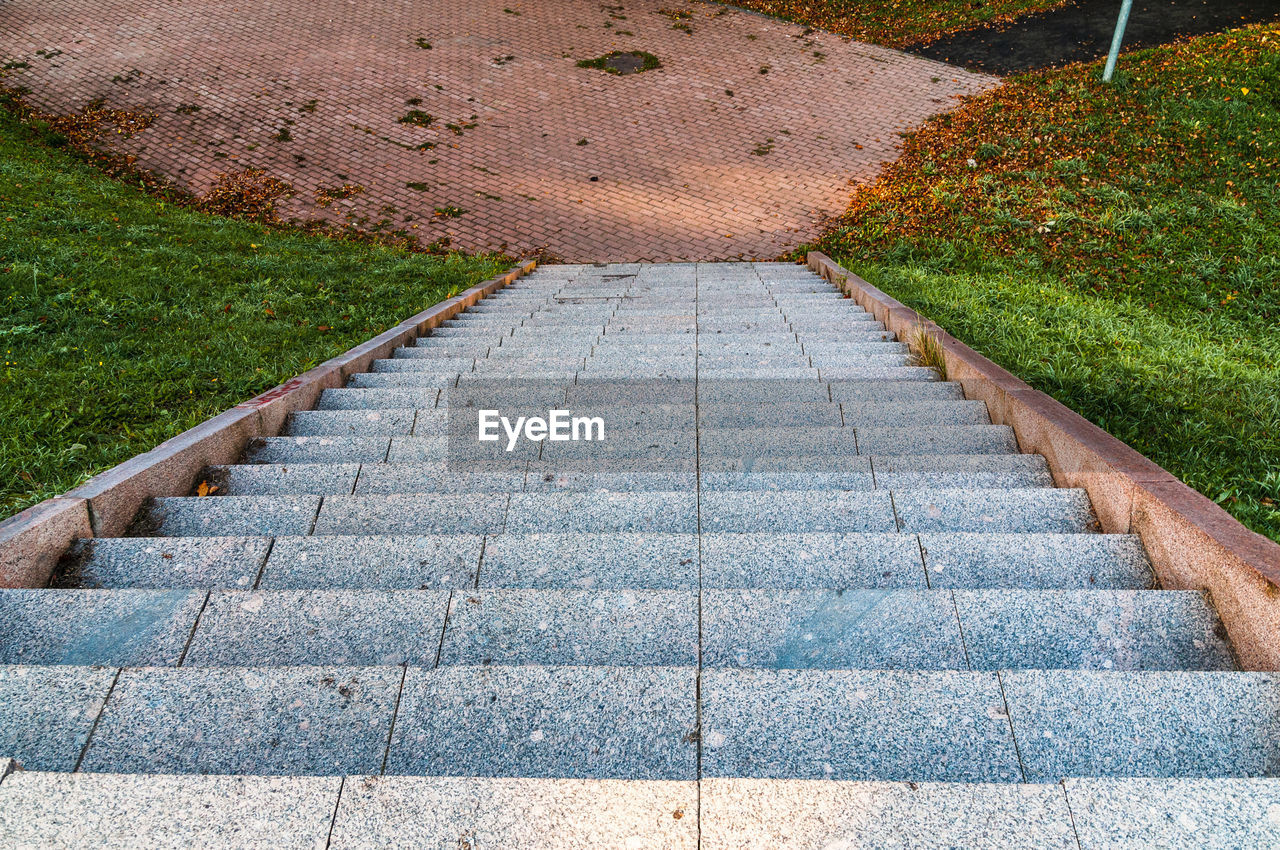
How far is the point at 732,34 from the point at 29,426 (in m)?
15.8

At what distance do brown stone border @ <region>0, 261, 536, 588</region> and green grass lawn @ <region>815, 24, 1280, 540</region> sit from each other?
4226mm

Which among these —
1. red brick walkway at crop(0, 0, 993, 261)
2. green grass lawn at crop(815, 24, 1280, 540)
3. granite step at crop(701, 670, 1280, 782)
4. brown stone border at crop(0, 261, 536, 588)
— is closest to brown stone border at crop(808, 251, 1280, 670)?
granite step at crop(701, 670, 1280, 782)

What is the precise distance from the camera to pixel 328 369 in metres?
4.92

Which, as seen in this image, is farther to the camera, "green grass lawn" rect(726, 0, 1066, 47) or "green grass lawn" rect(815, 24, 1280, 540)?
"green grass lawn" rect(726, 0, 1066, 47)

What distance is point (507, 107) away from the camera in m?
13.5

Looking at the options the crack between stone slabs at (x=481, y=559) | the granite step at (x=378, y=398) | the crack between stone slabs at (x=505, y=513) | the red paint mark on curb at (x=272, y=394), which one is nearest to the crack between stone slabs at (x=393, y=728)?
the crack between stone slabs at (x=481, y=559)

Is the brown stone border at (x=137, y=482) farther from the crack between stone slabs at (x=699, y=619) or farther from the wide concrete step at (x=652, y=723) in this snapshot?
the crack between stone slabs at (x=699, y=619)

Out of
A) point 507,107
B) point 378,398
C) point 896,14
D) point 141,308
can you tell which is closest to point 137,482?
point 378,398

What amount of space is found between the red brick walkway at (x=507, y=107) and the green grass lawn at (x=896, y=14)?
1.02m

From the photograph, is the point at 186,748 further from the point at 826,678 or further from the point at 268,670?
the point at 826,678

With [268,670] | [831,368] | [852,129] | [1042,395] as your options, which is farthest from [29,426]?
[852,129]

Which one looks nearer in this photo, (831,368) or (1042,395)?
(1042,395)

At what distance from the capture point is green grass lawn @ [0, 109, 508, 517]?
4.04 meters

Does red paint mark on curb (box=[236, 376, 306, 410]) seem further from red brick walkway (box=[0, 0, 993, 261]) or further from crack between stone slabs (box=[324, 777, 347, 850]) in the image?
red brick walkway (box=[0, 0, 993, 261])
